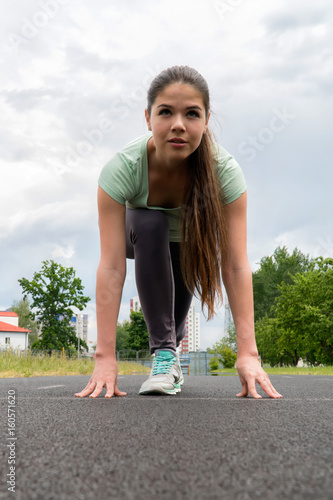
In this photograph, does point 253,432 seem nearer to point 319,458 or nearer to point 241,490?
point 319,458

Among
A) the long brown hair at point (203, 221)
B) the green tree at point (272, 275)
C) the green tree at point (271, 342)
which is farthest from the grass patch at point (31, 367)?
the green tree at point (272, 275)

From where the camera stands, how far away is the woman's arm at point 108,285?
249 centimetres

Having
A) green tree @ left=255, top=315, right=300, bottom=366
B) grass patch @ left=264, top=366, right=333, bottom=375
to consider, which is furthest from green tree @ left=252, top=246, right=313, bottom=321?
grass patch @ left=264, top=366, right=333, bottom=375

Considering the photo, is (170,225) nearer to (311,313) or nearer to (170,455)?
(170,455)

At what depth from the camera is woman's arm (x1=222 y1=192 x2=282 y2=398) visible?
255 cm

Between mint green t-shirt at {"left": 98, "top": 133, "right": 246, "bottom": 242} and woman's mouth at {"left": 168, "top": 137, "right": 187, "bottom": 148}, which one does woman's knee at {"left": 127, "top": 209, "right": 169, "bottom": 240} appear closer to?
mint green t-shirt at {"left": 98, "top": 133, "right": 246, "bottom": 242}

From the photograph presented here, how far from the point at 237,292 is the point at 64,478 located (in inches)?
77.1

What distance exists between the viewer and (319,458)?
1004 mm

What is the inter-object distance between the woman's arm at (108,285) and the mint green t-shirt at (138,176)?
7 centimetres

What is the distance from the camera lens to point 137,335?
174ft

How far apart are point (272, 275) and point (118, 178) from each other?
4097cm

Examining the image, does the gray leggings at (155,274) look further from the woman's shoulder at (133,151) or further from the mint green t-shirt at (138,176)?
the woman's shoulder at (133,151)

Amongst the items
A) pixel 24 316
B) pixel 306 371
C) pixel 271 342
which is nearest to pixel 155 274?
pixel 306 371

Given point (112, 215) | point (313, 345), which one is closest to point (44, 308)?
point (313, 345)
